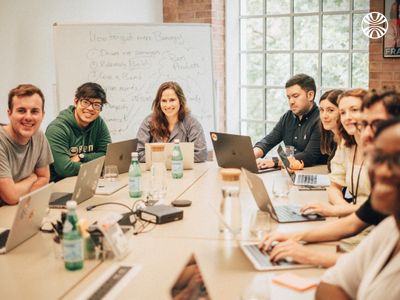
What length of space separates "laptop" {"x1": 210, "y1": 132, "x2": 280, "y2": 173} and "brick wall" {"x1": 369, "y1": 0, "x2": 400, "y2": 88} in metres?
1.79

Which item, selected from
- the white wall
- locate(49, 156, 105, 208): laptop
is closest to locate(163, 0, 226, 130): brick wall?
the white wall

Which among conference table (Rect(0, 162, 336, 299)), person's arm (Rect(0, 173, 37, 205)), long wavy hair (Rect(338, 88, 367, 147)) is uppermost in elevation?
long wavy hair (Rect(338, 88, 367, 147))

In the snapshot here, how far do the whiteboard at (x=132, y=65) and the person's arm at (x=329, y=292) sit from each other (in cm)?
333

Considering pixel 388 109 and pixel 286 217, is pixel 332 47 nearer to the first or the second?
pixel 286 217

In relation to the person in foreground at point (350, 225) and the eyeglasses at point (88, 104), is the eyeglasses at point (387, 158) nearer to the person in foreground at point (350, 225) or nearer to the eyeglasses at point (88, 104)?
the person in foreground at point (350, 225)

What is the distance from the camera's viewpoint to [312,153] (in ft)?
12.8

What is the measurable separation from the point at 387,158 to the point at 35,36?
3715mm

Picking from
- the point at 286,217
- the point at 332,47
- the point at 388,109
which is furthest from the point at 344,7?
the point at 388,109

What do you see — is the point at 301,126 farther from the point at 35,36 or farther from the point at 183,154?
the point at 35,36

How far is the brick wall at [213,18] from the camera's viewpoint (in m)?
5.61

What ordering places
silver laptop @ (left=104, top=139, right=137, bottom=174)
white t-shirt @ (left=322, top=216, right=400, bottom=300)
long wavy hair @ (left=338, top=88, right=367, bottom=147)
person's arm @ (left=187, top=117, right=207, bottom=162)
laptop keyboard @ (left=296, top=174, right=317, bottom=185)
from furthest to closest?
person's arm @ (left=187, top=117, right=207, bottom=162) → silver laptop @ (left=104, top=139, right=137, bottom=174) → laptop keyboard @ (left=296, top=174, right=317, bottom=185) → long wavy hair @ (left=338, top=88, right=367, bottom=147) → white t-shirt @ (left=322, top=216, right=400, bottom=300)

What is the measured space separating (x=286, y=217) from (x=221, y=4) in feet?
12.4

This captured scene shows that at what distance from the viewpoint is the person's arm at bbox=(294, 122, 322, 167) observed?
3.88 metres

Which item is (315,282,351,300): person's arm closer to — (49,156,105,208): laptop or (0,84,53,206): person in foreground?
(49,156,105,208): laptop
